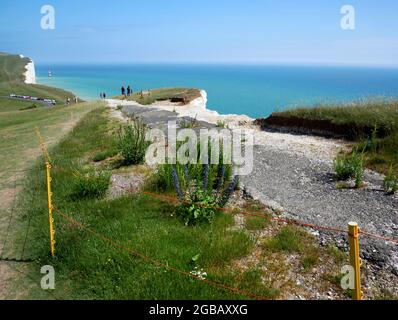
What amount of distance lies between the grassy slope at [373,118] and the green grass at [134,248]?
6717 mm

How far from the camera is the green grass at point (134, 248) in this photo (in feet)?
18.6

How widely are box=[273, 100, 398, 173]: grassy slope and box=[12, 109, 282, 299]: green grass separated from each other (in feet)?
22.0

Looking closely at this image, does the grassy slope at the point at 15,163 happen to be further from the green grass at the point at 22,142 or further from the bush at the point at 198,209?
the bush at the point at 198,209

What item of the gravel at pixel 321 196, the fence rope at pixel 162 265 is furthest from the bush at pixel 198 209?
the gravel at pixel 321 196

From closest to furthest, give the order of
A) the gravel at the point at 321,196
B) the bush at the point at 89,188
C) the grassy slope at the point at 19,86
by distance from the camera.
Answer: the gravel at the point at 321,196
the bush at the point at 89,188
the grassy slope at the point at 19,86

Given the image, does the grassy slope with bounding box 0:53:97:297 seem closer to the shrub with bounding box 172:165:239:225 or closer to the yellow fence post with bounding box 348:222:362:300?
the shrub with bounding box 172:165:239:225

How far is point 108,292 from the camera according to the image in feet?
18.9

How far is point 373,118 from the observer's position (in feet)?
48.8

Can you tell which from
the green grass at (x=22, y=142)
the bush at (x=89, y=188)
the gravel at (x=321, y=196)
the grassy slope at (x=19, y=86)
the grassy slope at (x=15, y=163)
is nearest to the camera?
the gravel at (x=321, y=196)

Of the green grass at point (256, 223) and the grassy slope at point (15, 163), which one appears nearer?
the grassy slope at point (15, 163)

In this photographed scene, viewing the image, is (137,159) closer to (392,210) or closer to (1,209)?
(1,209)

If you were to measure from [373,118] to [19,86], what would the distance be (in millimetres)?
111299

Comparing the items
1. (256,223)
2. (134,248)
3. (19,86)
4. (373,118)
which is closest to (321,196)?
(256,223)
